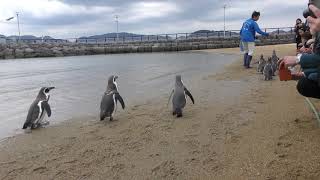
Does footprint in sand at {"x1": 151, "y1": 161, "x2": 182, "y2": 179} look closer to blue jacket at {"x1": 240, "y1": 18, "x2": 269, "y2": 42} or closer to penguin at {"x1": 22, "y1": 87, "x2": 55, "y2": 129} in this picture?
penguin at {"x1": 22, "y1": 87, "x2": 55, "y2": 129}

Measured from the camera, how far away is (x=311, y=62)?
14.2ft

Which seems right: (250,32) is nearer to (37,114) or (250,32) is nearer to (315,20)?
(37,114)

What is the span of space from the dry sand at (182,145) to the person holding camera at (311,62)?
2.50 ft

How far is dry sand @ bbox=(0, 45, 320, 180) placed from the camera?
195 inches

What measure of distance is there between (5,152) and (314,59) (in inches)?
165

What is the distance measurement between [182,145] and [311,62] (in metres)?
2.24

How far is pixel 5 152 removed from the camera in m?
6.29

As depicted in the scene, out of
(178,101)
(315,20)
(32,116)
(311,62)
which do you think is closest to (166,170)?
(311,62)

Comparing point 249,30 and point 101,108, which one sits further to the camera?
point 249,30

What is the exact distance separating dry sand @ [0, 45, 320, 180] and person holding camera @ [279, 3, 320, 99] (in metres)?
0.76

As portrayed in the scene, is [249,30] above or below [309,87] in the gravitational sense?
above

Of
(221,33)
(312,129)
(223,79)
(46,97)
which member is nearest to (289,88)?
(223,79)


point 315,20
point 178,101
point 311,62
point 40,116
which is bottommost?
point 40,116

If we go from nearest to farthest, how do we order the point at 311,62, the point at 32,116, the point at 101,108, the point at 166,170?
the point at 311,62
the point at 166,170
the point at 32,116
the point at 101,108
